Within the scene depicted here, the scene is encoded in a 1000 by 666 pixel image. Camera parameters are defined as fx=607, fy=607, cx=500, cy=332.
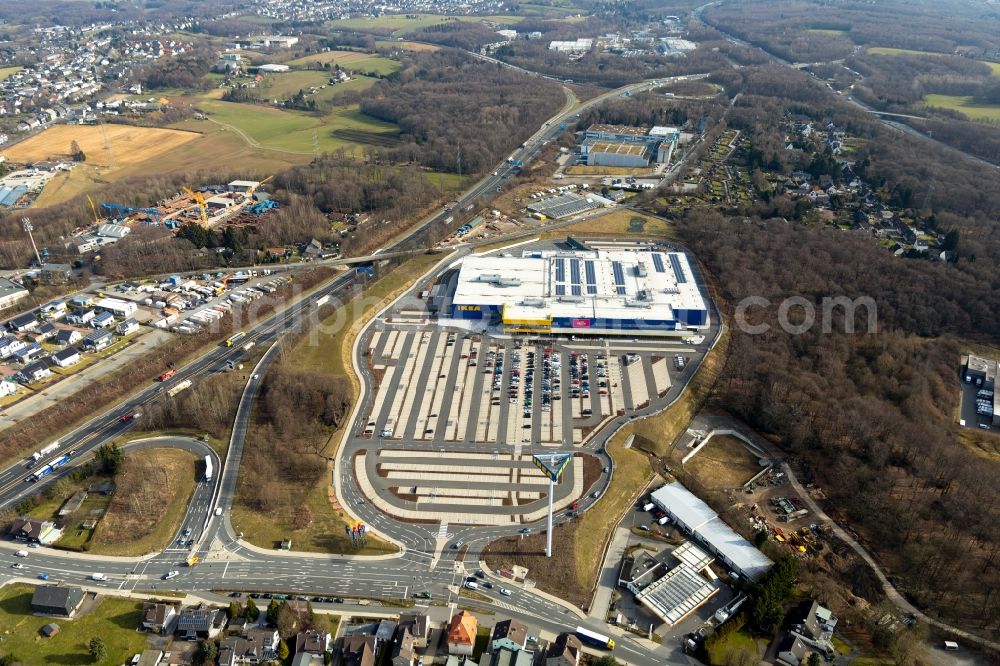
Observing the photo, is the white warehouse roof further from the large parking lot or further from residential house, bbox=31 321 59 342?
residential house, bbox=31 321 59 342

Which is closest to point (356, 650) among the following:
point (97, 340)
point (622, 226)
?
point (97, 340)

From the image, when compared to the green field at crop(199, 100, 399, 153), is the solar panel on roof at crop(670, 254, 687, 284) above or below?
below

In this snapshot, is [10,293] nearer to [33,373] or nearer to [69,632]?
[33,373]

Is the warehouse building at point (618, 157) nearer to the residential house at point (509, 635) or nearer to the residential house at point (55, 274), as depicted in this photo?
the residential house at point (55, 274)

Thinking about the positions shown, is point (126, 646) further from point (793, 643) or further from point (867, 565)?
point (867, 565)

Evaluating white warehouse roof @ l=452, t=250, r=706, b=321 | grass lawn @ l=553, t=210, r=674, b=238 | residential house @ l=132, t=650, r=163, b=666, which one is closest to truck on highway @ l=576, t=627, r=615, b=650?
residential house @ l=132, t=650, r=163, b=666

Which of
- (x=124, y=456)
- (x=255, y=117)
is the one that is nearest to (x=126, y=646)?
(x=124, y=456)

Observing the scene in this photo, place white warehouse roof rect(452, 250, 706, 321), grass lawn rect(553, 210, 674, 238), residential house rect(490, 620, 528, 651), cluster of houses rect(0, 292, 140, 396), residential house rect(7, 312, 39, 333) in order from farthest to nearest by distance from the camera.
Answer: grass lawn rect(553, 210, 674, 238) < white warehouse roof rect(452, 250, 706, 321) < residential house rect(7, 312, 39, 333) < cluster of houses rect(0, 292, 140, 396) < residential house rect(490, 620, 528, 651)
